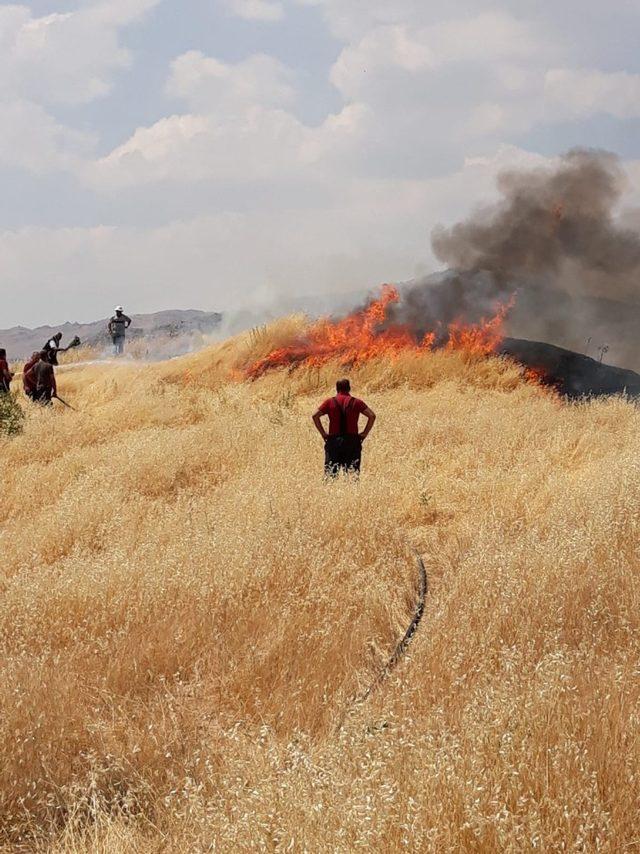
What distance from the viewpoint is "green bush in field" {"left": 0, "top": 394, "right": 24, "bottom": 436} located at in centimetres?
1256

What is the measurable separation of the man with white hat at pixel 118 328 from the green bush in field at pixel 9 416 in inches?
434

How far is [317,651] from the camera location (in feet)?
14.7

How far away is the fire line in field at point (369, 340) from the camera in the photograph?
59.9ft

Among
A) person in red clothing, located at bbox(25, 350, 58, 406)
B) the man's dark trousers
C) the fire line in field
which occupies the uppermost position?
the fire line in field

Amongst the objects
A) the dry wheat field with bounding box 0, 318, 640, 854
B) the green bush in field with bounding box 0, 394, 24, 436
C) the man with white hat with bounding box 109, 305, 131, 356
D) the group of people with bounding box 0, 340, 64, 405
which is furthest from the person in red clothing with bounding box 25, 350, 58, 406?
the man with white hat with bounding box 109, 305, 131, 356

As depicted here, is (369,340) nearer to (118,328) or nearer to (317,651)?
(118,328)

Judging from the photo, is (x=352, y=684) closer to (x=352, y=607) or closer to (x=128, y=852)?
(x=352, y=607)

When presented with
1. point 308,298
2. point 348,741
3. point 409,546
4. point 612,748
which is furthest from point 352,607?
point 308,298

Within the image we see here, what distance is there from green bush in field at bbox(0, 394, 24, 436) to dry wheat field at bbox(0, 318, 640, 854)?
2.49m

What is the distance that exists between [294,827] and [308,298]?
69.5 feet

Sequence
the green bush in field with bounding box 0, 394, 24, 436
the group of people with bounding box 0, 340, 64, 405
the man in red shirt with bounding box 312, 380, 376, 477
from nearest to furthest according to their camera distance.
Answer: the man in red shirt with bounding box 312, 380, 376, 477
the green bush in field with bounding box 0, 394, 24, 436
the group of people with bounding box 0, 340, 64, 405

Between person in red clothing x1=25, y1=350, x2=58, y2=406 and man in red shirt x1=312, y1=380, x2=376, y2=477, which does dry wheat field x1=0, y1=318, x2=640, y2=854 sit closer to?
man in red shirt x1=312, y1=380, x2=376, y2=477


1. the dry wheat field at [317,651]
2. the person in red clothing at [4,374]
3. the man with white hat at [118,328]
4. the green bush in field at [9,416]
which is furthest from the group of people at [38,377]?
the man with white hat at [118,328]

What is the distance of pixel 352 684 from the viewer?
4219 millimetres
